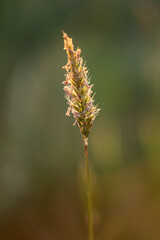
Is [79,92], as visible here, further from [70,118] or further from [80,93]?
[70,118]

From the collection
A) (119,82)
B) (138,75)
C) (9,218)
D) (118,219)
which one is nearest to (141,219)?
(118,219)

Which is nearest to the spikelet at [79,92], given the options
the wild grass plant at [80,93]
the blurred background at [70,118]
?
the wild grass plant at [80,93]

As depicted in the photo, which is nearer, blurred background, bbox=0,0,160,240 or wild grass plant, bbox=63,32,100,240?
wild grass plant, bbox=63,32,100,240

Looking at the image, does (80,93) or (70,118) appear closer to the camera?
(80,93)

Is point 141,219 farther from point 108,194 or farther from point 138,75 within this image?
point 138,75

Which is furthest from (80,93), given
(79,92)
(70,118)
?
(70,118)

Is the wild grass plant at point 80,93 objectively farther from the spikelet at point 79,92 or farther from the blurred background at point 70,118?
the blurred background at point 70,118

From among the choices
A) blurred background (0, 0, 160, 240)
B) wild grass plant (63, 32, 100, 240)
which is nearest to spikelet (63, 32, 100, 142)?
wild grass plant (63, 32, 100, 240)

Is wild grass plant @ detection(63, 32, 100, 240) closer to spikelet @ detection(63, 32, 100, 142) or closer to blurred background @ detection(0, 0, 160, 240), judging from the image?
spikelet @ detection(63, 32, 100, 142)
